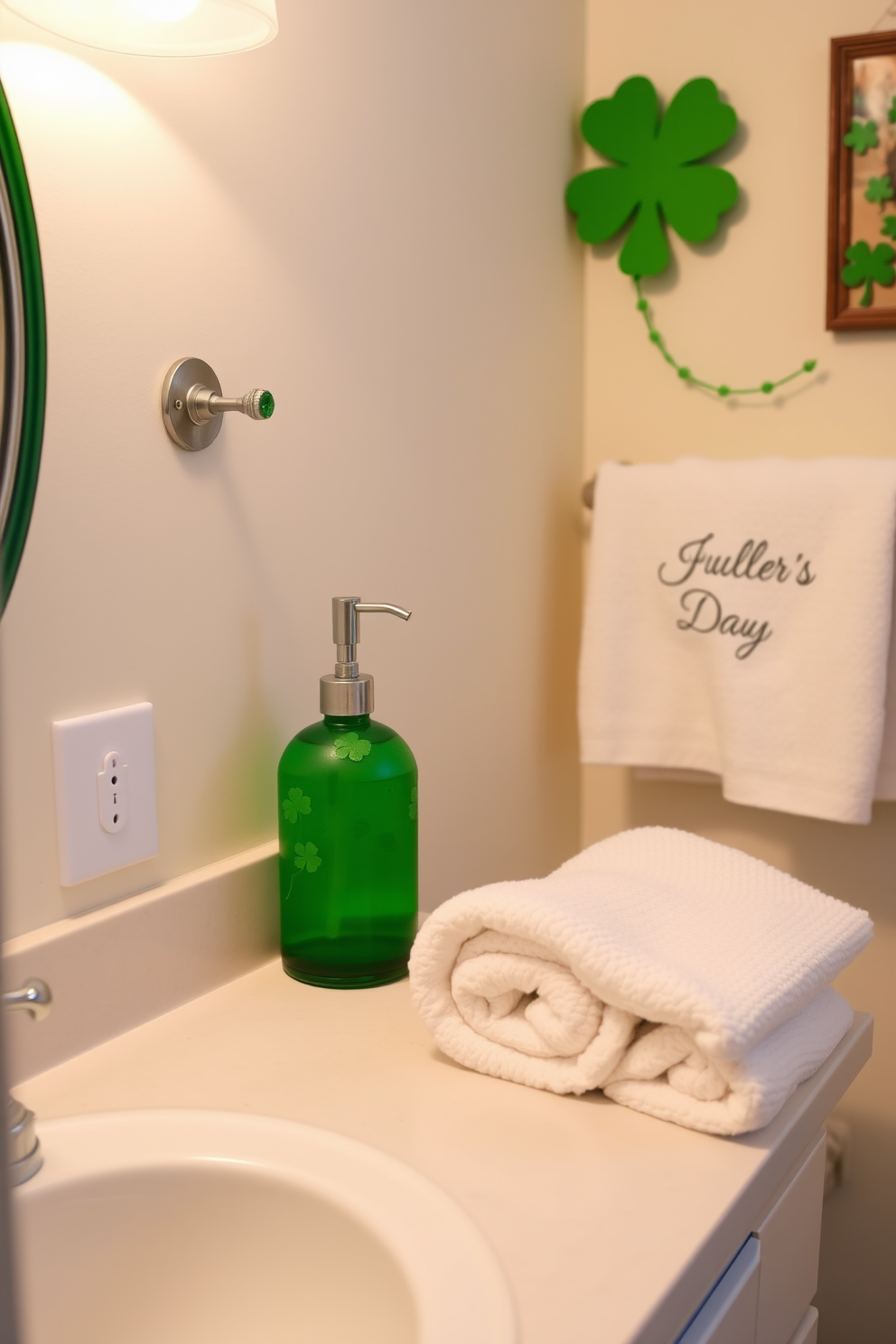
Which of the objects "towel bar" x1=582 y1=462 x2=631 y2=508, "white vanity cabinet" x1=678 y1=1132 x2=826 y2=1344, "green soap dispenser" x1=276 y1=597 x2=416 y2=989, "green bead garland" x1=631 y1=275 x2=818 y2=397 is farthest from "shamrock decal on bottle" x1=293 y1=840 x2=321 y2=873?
"green bead garland" x1=631 y1=275 x2=818 y2=397

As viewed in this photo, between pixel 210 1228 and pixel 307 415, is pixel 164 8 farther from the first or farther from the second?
pixel 210 1228

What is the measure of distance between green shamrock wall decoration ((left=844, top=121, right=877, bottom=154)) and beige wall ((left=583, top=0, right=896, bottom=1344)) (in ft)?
0.12

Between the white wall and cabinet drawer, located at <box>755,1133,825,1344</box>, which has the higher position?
the white wall

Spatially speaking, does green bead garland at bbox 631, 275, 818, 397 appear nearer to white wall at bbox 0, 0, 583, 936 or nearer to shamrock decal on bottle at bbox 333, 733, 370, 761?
white wall at bbox 0, 0, 583, 936

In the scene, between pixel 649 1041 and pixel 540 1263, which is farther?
pixel 649 1041

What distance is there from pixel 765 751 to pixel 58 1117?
0.71 metres

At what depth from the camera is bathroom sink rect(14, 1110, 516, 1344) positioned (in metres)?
0.54

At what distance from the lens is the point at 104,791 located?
2.28 ft

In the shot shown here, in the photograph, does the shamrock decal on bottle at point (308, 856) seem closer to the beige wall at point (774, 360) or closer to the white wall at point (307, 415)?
the white wall at point (307, 415)

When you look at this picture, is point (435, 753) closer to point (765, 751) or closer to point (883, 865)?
point (765, 751)

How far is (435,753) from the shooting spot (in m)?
1.04

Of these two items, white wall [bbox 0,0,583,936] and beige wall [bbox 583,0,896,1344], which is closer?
white wall [bbox 0,0,583,936]

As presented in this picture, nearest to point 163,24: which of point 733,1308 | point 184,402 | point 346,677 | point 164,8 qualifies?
point 164,8

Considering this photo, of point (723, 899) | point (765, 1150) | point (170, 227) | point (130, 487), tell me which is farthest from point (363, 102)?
point (765, 1150)
